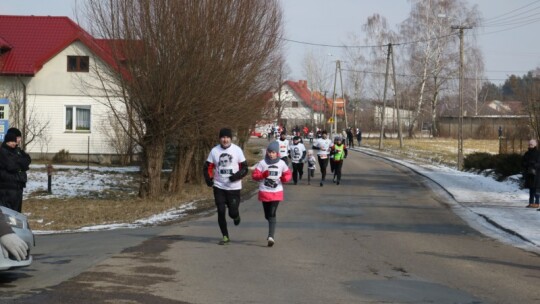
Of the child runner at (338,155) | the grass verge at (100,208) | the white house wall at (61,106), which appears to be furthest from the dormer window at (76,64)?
the child runner at (338,155)

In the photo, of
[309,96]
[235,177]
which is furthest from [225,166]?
[309,96]

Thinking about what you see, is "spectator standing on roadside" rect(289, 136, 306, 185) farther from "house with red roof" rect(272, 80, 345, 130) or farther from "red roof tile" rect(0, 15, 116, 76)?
"house with red roof" rect(272, 80, 345, 130)

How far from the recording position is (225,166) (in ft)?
40.0

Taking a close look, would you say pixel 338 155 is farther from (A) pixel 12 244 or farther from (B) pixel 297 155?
(A) pixel 12 244

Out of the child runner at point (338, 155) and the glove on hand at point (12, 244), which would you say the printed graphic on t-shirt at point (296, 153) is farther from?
the glove on hand at point (12, 244)

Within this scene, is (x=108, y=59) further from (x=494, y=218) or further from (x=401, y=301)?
(x=401, y=301)

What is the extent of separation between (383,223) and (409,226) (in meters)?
0.63

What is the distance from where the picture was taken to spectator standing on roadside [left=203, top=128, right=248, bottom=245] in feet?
40.0

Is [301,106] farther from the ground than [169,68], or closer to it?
farther from the ground

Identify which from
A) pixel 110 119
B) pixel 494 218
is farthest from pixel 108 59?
pixel 110 119

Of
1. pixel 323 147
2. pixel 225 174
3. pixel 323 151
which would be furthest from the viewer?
pixel 323 147

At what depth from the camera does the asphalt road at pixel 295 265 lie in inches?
333

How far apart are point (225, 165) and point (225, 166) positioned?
2cm

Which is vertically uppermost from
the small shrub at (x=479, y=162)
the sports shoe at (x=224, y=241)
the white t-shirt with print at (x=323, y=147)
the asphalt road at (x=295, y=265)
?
the white t-shirt with print at (x=323, y=147)
